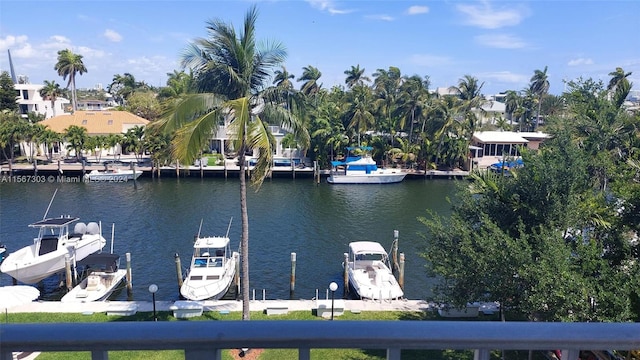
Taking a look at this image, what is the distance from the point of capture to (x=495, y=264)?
41.0 ft

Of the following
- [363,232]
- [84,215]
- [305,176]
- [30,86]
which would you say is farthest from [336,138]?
[30,86]

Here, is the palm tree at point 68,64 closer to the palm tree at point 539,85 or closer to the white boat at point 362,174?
→ the white boat at point 362,174

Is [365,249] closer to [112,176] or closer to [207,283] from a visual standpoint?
[207,283]

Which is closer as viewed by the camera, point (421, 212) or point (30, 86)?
point (421, 212)

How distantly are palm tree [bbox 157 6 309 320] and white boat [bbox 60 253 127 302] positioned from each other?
11287mm

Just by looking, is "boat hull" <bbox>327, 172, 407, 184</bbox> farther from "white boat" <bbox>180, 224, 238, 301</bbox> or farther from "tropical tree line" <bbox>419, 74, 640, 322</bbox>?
"tropical tree line" <bbox>419, 74, 640, 322</bbox>

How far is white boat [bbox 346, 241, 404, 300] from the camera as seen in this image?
68.3 ft

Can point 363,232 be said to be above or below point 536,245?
below

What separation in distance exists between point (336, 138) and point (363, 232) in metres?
26.1

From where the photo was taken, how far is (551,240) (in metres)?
11.9

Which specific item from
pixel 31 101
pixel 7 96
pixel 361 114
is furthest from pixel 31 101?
pixel 361 114

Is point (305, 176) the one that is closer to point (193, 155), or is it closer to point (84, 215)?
point (84, 215)

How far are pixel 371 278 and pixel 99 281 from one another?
14.0m

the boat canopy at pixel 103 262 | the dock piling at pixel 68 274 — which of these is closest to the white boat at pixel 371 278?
the boat canopy at pixel 103 262
